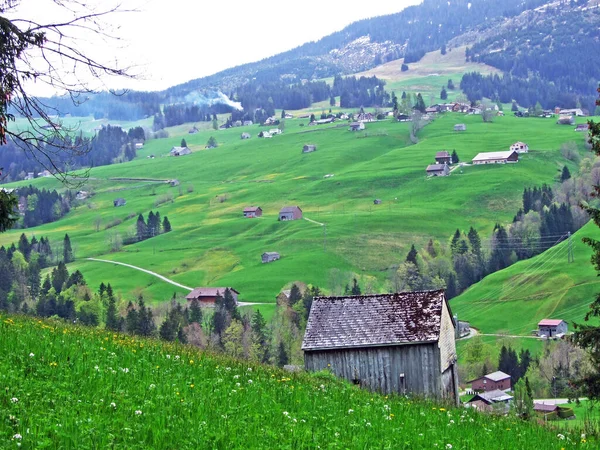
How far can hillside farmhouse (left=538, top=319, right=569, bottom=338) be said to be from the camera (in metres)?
119

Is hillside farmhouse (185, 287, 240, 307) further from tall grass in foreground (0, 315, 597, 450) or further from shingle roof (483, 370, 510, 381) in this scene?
tall grass in foreground (0, 315, 597, 450)

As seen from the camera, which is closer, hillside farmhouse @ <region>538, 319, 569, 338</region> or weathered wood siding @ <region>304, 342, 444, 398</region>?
weathered wood siding @ <region>304, 342, 444, 398</region>

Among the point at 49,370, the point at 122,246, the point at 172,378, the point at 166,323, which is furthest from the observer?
the point at 122,246

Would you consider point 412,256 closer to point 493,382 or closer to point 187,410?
point 493,382

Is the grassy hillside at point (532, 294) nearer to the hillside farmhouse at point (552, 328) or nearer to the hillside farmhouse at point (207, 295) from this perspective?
the hillside farmhouse at point (552, 328)

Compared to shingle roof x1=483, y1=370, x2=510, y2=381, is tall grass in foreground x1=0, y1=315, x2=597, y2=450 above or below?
above

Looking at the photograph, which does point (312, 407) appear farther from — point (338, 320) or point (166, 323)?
point (166, 323)

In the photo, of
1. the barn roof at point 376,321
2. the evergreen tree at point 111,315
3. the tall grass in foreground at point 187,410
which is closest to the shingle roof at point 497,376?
the evergreen tree at point 111,315

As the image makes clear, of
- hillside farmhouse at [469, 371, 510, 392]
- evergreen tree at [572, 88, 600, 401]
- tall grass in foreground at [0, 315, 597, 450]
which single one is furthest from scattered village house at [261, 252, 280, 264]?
tall grass in foreground at [0, 315, 597, 450]

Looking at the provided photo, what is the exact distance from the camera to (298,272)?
518ft

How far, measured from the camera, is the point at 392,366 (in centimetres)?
3894

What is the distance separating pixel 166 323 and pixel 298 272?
53414 mm

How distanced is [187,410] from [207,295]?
133 meters

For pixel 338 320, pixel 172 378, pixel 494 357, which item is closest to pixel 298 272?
pixel 494 357
